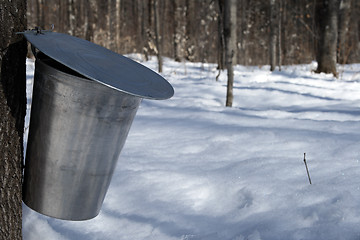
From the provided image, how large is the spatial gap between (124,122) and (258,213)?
78 cm

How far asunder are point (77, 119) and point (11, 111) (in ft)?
0.99

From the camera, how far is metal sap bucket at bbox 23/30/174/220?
1.41 meters

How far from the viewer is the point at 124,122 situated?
156 centimetres

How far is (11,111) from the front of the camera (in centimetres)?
154

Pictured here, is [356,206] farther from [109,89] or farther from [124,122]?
[109,89]

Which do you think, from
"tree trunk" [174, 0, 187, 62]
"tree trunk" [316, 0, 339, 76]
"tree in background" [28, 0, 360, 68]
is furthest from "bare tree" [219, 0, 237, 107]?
"tree trunk" [174, 0, 187, 62]

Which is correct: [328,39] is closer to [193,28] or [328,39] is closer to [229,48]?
[229,48]

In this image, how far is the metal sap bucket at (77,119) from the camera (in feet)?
4.62

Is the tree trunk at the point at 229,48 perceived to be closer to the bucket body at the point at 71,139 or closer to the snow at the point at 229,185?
the snow at the point at 229,185

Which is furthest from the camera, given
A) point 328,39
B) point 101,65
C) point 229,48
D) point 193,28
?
point 193,28

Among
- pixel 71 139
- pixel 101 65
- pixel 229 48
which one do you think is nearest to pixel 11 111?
pixel 71 139

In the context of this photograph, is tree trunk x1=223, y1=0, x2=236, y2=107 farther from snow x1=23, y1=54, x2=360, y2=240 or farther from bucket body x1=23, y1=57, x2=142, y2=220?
bucket body x1=23, y1=57, x2=142, y2=220

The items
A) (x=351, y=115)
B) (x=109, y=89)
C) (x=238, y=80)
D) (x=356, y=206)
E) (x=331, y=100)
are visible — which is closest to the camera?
(x=109, y=89)

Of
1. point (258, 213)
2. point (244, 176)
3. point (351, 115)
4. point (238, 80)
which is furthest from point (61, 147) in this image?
point (238, 80)
